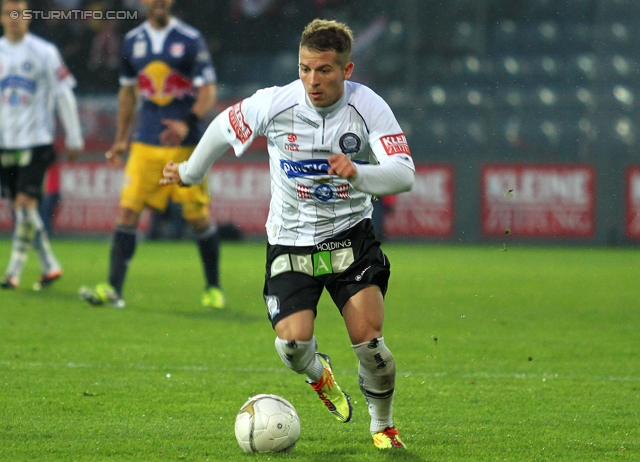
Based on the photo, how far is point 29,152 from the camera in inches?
372

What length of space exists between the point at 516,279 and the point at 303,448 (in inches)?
302

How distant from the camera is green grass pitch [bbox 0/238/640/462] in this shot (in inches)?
158

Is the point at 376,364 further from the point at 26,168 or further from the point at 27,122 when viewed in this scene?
the point at 27,122

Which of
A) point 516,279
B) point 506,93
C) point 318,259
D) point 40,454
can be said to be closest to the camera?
point 40,454

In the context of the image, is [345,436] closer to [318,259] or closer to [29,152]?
[318,259]

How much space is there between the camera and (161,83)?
838 cm

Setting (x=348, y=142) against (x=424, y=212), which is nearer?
(x=348, y=142)

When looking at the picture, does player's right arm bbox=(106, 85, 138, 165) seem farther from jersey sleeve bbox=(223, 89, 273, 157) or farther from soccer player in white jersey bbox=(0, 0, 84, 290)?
jersey sleeve bbox=(223, 89, 273, 157)

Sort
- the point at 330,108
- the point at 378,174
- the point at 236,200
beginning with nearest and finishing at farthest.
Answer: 1. the point at 378,174
2. the point at 330,108
3. the point at 236,200

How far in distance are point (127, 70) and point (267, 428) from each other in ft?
17.0

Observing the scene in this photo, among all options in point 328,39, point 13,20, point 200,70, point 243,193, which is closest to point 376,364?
point 328,39

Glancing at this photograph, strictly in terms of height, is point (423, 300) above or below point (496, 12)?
below

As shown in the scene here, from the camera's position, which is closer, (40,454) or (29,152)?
(40,454)

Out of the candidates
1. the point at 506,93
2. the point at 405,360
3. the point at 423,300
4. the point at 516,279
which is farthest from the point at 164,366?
the point at 506,93
